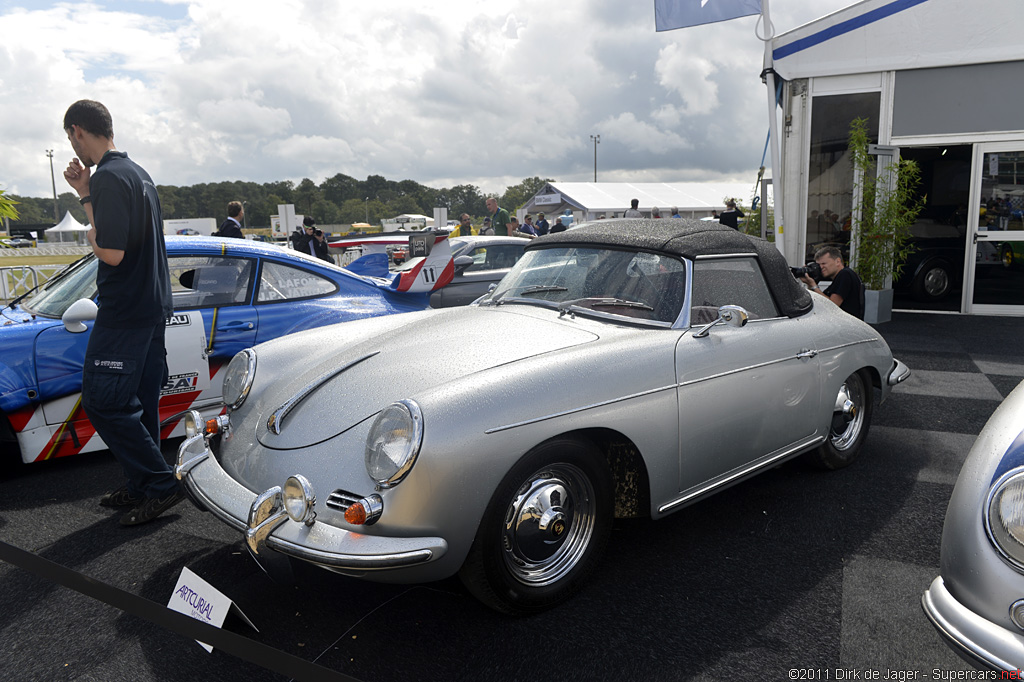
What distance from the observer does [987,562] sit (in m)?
1.76

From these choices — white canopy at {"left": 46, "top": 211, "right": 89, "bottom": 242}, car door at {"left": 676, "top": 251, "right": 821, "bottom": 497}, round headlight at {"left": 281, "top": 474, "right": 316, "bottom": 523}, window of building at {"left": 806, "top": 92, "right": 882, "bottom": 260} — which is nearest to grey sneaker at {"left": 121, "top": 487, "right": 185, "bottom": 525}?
round headlight at {"left": 281, "top": 474, "right": 316, "bottom": 523}

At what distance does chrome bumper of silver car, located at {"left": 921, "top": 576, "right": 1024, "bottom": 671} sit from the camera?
163 centimetres

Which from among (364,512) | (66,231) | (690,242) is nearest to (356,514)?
(364,512)

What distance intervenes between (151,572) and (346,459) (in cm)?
127

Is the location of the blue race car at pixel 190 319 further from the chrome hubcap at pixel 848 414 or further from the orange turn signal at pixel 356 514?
the chrome hubcap at pixel 848 414

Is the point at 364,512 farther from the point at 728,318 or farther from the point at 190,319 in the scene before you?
the point at 190,319

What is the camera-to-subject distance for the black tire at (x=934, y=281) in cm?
988

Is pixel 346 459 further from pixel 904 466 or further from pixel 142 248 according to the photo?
pixel 904 466

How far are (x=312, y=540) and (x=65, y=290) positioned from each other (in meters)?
3.16

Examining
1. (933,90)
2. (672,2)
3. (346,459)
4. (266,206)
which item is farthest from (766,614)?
(266,206)

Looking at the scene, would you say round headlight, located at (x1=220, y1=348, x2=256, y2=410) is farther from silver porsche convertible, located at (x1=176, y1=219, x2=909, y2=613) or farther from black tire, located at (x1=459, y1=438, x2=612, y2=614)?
black tire, located at (x1=459, y1=438, x2=612, y2=614)

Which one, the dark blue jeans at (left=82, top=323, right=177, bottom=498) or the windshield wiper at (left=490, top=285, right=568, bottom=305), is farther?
the windshield wiper at (left=490, top=285, right=568, bottom=305)

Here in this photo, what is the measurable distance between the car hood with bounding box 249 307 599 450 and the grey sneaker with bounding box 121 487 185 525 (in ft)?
3.08

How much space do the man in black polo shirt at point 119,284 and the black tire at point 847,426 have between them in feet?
11.7
